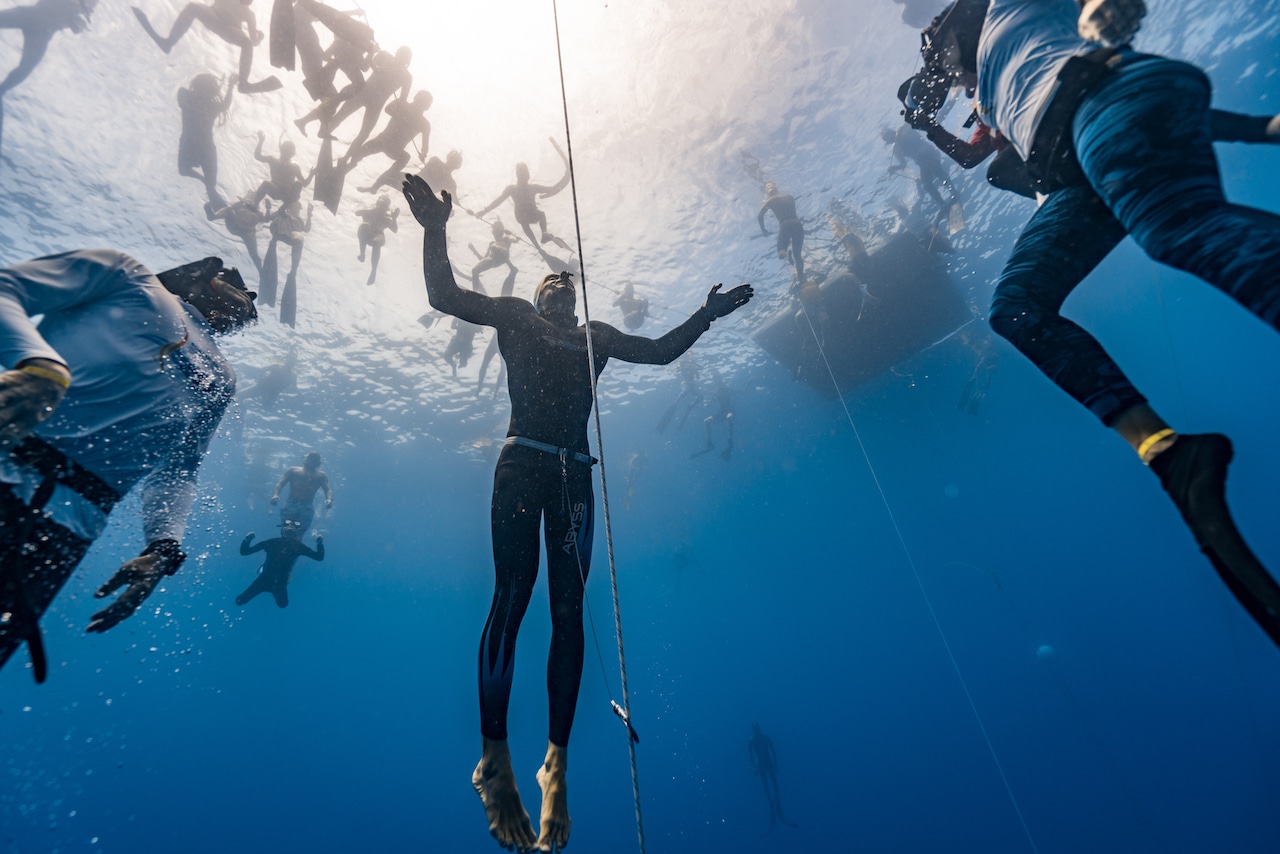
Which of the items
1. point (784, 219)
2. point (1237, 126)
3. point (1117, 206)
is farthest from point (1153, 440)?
point (784, 219)

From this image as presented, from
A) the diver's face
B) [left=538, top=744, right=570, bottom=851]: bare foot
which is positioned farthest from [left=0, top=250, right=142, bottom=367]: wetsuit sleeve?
[left=538, top=744, right=570, bottom=851]: bare foot

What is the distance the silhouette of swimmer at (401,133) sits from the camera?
22.4 feet

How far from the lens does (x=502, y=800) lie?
81.7 inches

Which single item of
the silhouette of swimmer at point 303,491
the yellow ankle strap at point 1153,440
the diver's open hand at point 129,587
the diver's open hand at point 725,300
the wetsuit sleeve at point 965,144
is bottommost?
the yellow ankle strap at point 1153,440

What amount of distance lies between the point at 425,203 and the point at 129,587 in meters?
2.54

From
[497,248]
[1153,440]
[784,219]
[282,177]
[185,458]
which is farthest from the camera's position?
[784,219]

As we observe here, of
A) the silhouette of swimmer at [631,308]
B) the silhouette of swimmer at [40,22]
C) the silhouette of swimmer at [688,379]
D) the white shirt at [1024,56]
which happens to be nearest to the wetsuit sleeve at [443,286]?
the white shirt at [1024,56]

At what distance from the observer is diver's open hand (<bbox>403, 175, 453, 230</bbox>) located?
2527mm

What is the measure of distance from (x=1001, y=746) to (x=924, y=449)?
2203cm

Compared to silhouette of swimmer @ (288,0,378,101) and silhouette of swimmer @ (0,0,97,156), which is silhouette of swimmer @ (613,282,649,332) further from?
silhouette of swimmer @ (0,0,97,156)

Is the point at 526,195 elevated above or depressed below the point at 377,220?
below

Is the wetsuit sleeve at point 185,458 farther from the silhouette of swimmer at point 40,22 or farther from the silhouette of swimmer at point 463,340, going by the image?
the silhouette of swimmer at point 463,340

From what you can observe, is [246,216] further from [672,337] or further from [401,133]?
[672,337]

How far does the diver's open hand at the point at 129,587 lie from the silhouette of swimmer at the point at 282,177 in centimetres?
873
